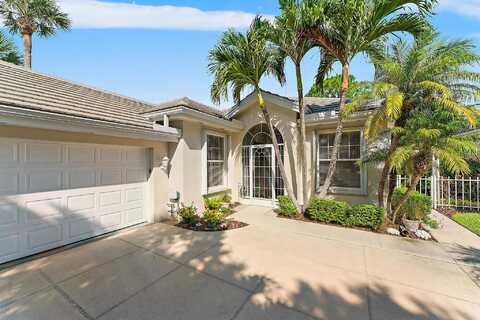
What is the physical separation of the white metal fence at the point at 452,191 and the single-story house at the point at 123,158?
4.01 meters

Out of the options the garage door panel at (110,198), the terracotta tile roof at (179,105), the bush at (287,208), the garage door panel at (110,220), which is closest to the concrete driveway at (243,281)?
the garage door panel at (110,220)

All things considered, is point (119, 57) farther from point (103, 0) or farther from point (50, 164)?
point (50, 164)

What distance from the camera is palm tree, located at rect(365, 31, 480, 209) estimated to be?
15.3 ft

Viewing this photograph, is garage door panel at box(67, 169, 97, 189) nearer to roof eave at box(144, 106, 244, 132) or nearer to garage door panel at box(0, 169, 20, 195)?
garage door panel at box(0, 169, 20, 195)

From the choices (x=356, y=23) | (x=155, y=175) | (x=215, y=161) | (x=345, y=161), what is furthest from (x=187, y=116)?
(x=345, y=161)

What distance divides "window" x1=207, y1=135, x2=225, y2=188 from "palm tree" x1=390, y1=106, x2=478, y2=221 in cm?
602

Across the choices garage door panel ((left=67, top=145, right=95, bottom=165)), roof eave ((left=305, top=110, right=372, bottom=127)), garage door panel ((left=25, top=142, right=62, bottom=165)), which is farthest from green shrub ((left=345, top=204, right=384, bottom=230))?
garage door panel ((left=25, top=142, right=62, bottom=165))

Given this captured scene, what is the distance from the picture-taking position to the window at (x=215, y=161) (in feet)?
27.2

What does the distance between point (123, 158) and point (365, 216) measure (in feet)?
24.3

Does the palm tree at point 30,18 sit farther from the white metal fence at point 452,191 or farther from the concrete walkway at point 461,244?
the white metal fence at point 452,191

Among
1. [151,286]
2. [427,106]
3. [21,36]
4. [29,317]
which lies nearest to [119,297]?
[151,286]

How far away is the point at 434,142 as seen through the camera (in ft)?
15.6

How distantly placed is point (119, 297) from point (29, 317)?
1018 millimetres

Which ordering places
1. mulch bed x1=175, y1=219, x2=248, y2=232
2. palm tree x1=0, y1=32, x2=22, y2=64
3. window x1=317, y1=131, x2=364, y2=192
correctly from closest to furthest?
1. mulch bed x1=175, y1=219, x2=248, y2=232
2. window x1=317, y1=131, x2=364, y2=192
3. palm tree x1=0, y1=32, x2=22, y2=64
